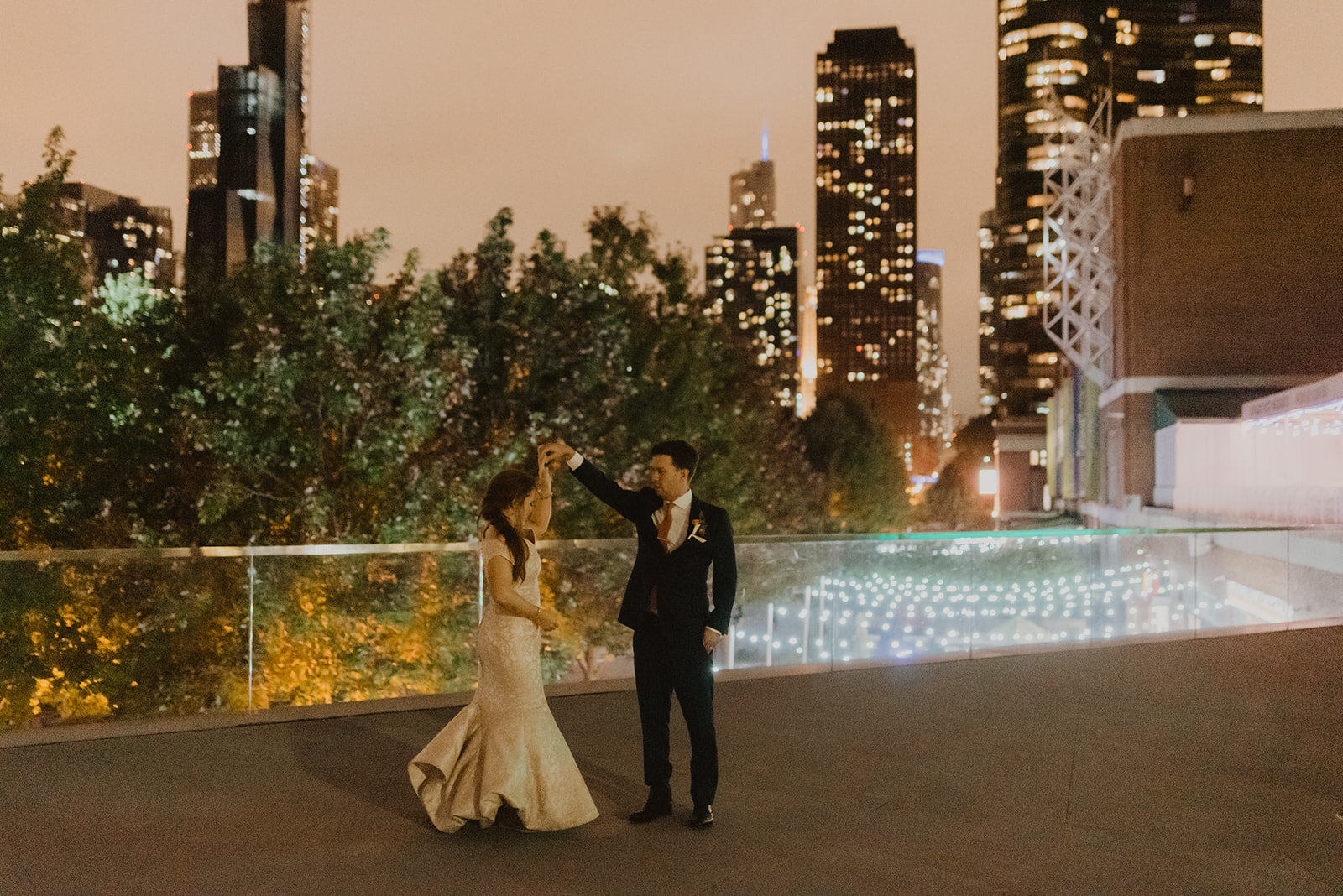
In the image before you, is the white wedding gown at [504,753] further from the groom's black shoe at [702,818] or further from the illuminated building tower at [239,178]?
the illuminated building tower at [239,178]

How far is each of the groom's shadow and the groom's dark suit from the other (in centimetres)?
113

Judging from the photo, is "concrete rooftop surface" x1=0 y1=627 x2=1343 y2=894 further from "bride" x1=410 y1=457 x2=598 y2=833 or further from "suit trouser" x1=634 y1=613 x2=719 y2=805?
"suit trouser" x1=634 y1=613 x2=719 y2=805

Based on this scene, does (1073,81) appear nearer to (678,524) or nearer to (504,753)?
(678,524)

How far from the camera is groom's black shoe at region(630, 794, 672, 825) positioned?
5.50 m

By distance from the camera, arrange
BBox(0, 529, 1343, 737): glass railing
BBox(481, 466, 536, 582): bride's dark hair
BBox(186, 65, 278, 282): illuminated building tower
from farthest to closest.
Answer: BBox(186, 65, 278, 282): illuminated building tower → BBox(0, 529, 1343, 737): glass railing → BBox(481, 466, 536, 582): bride's dark hair

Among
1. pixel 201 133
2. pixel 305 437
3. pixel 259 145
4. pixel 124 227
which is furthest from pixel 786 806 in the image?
pixel 124 227

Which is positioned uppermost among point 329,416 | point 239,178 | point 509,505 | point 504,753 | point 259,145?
point 259,145

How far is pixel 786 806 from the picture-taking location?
18.8 feet

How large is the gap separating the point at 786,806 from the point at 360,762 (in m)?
2.40

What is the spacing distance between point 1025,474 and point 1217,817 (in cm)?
11648

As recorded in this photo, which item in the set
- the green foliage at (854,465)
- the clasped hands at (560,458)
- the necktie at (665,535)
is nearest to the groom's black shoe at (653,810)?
the clasped hands at (560,458)

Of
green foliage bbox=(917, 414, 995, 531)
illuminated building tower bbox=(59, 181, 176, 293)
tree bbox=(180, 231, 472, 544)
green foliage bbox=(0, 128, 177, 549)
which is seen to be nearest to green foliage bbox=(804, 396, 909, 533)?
green foliage bbox=(917, 414, 995, 531)

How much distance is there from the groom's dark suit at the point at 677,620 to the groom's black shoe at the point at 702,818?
7.5 inches

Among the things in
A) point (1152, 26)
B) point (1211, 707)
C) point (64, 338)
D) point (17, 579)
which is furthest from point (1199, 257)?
point (1152, 26)
